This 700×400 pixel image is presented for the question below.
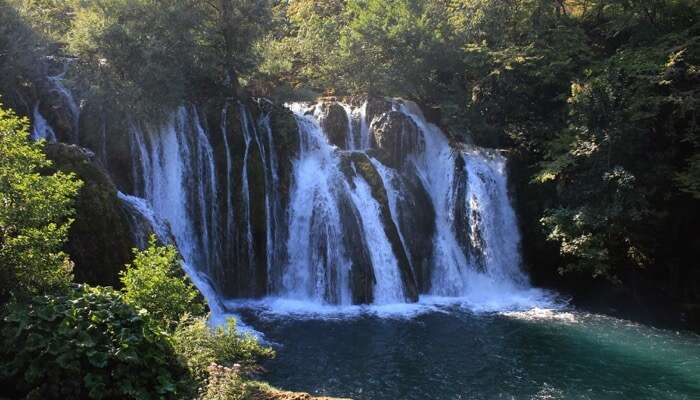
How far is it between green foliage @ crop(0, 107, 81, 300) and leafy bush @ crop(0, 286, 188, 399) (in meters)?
0.47

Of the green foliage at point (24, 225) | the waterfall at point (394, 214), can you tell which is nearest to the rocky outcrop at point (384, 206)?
the waterfall at point (394, 214)

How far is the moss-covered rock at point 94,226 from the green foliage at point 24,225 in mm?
3437

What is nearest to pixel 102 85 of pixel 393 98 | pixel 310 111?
pixel 310 111

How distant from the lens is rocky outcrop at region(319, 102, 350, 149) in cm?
2350

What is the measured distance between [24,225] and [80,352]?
2202 millimetres

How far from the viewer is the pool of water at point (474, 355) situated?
42.0ft

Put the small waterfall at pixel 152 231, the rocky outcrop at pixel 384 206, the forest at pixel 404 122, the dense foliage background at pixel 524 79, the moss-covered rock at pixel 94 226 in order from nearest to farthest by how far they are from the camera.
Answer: the moss-covered rock at pixel 94 226, the small waterfall at pixel 152 231, the forest at pixel 404 122, the dense foliage background at pixel 524 79, the rocky outcrop at pixel 384 206

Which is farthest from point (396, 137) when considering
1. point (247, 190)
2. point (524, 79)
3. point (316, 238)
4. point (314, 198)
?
point (247, 190)

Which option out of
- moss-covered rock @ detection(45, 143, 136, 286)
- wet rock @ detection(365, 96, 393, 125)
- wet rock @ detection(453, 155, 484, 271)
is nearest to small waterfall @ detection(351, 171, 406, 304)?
wet rock @ detection(453, 155, 484, 271)

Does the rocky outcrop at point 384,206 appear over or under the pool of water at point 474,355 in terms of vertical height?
over

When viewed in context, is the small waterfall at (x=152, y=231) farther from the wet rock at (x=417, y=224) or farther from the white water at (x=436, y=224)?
the wet rock at (x=417, y=224)

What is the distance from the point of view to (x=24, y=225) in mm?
8180

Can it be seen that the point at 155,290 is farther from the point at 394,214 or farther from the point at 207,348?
the point at 394,214

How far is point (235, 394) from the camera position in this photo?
27.0ft
